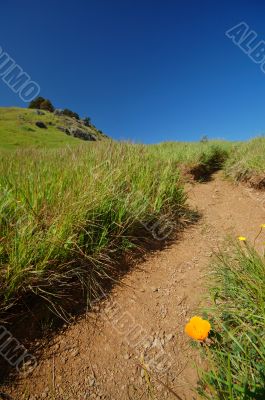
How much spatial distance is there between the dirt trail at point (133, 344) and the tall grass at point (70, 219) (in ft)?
1.01

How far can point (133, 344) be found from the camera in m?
1.73

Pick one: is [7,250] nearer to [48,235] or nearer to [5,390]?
[48,235]

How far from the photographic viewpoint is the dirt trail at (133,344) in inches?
56.7

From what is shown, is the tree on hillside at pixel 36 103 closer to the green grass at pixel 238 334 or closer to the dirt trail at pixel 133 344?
the dirt trail at pixel 133 344

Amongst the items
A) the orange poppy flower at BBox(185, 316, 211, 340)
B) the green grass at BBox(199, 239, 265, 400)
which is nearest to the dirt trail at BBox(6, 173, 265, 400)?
the green grass at BBox(199, 239, 265, 400)

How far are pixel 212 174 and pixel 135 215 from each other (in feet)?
15.3

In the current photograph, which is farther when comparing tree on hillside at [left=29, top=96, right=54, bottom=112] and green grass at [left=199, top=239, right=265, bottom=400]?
tree on hillside at [left=29, top=96, right=54, bottom=112]

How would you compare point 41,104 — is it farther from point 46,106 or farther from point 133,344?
point 133,344

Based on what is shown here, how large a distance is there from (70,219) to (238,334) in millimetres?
1528

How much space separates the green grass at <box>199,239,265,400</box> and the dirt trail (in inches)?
9.3

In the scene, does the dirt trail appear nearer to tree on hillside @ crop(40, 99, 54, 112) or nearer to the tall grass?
the tall grass

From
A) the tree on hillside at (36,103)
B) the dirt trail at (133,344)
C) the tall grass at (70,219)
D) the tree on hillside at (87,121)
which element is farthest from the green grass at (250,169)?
the tree on hillside at (36,103)

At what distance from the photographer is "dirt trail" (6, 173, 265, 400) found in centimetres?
144

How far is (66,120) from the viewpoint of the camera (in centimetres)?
4788
